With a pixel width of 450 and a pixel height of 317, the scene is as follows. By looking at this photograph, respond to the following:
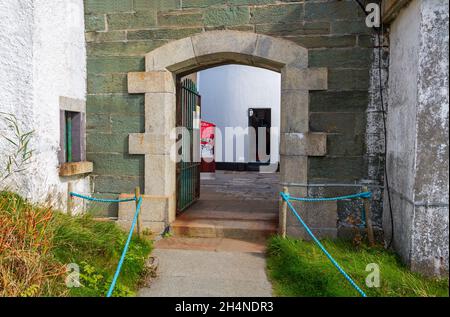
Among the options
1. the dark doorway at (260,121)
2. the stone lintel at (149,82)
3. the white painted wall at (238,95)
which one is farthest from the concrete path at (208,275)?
the dark doorway at (260,121)

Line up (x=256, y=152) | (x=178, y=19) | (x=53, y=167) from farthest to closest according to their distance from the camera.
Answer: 1. (x=256, y=152)
2. (x=178, y=19)
3. (x=53, y=167)

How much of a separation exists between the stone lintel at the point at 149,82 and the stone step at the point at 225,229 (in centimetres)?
185

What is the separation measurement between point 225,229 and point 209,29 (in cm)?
266

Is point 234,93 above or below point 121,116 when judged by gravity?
above

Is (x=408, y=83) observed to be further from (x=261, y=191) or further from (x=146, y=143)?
(x=261, y=191)

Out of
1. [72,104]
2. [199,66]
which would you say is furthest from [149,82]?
[72,104]

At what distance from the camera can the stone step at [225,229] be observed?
5.37 m

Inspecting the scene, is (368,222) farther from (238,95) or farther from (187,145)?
(238,95)

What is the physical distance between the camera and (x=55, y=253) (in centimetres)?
386

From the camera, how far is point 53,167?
16.8ft

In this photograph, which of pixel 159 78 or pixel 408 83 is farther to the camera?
pixel 159 78

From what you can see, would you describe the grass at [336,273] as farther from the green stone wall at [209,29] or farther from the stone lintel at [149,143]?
the stone lintel at [149,143]

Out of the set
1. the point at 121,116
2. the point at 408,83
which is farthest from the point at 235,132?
the point at 408,83

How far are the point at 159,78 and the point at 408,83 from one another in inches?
121
